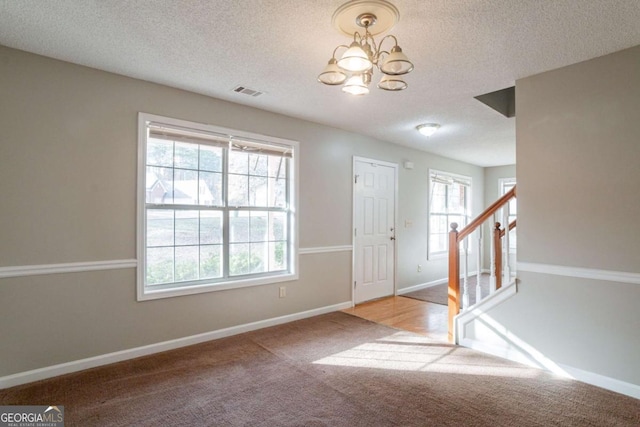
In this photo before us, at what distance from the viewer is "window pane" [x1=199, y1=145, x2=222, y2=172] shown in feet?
10.8

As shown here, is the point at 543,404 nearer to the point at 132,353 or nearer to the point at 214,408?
the point at 214,408

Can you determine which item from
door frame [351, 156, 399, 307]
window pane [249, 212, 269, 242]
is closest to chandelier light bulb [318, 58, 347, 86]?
window pane [249, 212, 269, 242]

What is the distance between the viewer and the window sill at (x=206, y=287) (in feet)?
9.53

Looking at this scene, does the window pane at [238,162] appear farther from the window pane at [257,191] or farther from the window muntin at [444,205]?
the window muntin at [444,205]

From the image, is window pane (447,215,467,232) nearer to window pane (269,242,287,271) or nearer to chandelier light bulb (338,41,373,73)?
window pane (269,242,287,271)

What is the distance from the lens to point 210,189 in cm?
333

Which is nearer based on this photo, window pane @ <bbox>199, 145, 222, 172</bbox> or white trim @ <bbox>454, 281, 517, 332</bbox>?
white trim @ <bbox>454, 281, 517, 332</bbox>

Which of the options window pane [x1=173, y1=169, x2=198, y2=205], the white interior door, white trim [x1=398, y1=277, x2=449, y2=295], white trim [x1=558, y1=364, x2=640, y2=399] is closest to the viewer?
white trim [x1=558, y1=364, x2=640, y2=399]

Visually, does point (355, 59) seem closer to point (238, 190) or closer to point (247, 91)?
point (247, 91)

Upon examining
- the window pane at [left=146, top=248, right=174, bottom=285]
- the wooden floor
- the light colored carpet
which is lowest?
the light colored carpet

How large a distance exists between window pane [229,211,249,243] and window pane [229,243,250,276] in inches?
2.6

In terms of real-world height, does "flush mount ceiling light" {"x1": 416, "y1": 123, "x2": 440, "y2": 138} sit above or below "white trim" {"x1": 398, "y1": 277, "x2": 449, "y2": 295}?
above

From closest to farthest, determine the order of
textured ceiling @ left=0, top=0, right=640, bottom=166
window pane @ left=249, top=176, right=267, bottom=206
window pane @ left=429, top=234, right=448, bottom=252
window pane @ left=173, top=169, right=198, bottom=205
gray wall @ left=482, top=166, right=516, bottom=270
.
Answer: textured ceiling @ left=0, top=0, right=640, bottom=166
window pane @ left=173, top=169, right=198, bottom=205
window pane @ left=249, top=176, right=267, bottom=206
window pane @ left=429, top=234, right=448, bottom=252
gray wall @ left=482, top=166, right=516, bottom=270

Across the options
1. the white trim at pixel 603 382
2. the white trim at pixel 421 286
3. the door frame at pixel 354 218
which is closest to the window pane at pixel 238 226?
the door frame at pixel 354 218
